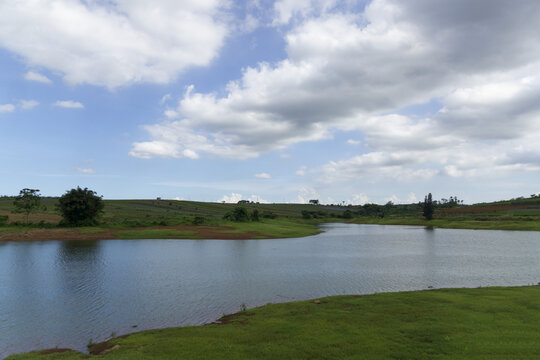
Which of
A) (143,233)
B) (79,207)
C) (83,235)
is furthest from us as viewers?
(79,207)

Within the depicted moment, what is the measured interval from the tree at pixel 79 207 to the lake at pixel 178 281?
42.5 metres

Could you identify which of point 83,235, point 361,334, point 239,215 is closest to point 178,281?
point 361,334

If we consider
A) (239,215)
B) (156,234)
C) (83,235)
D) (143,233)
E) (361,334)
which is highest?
(239,215)

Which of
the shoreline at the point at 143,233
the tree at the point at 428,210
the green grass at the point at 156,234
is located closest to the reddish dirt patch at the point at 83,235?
the shoreline at the point at 143,233

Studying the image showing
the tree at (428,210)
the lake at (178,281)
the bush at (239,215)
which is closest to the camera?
the lake at (178,281)

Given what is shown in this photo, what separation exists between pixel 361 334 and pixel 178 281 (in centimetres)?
2614

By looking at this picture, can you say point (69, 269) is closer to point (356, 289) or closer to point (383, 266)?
point (356, 289)

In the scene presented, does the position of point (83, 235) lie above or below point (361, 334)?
below

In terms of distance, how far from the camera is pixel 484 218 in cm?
17450

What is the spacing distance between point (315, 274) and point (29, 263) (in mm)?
46200

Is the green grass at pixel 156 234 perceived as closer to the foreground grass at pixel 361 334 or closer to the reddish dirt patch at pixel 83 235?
the reddish dirt patch at pixel 83 235

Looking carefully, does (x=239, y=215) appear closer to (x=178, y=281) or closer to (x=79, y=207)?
(x=79, y=207)

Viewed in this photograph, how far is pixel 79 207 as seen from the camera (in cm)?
10594

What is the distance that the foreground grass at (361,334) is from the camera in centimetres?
1625
